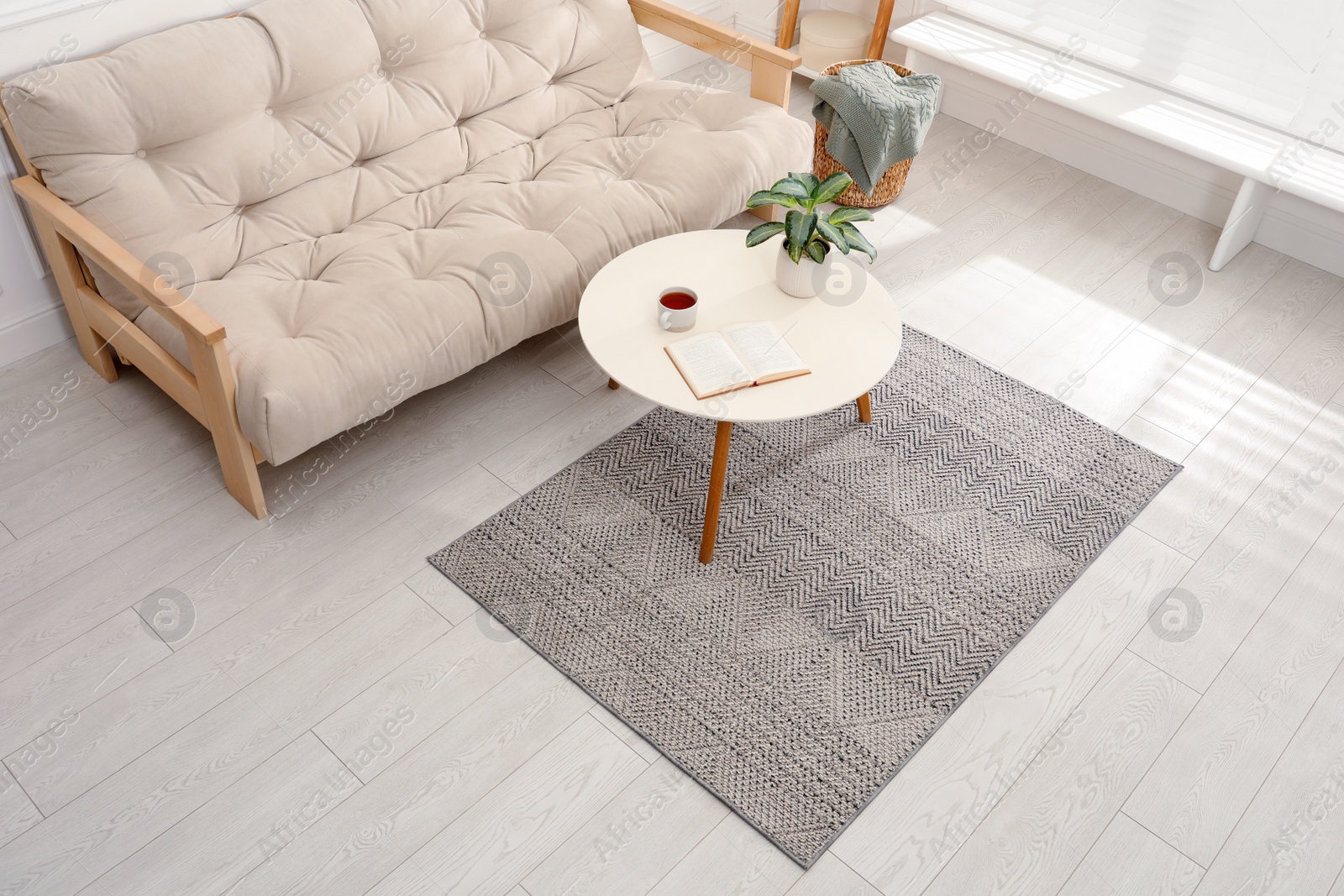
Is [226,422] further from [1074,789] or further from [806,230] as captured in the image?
[1074,789]

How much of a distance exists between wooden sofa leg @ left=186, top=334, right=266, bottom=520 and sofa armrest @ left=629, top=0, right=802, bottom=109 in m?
1.72

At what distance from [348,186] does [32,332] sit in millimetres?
901

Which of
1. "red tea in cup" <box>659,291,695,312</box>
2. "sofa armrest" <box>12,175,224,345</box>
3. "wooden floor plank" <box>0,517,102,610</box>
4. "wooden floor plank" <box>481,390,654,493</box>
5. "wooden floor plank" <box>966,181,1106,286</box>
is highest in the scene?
"sofa armrest" <box>12,175,224,345</box>

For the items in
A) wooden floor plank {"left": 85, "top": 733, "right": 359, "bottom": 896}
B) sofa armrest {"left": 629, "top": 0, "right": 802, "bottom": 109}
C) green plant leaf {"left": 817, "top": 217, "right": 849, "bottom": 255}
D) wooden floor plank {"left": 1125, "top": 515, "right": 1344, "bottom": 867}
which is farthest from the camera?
sofa armrest {"left": 629, "top": 0, "right": 802, "bottom": 109}

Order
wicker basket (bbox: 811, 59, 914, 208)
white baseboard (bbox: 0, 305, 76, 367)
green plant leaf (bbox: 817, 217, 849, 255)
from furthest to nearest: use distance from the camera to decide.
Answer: wicker basket (bbox: 811, 59, 914, 208) < white baseboard (bbox: 0, 305, 76, 367) < green plant leaf (bbox: 817, 217, 849, 255)

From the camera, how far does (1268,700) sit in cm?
213

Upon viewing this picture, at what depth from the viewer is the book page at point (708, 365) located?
2199mm

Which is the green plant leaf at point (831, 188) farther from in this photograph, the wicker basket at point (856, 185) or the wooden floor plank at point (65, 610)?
the wooden floor plank at point (65, 610)

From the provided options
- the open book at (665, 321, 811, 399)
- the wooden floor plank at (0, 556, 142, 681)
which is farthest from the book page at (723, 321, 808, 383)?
the wooden floor plank at (0, 556, 142, 681)

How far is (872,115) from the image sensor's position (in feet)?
10.4

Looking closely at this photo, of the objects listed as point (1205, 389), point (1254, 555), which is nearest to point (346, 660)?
point (1254, 555)

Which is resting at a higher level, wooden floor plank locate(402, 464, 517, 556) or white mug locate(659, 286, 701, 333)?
white mug locate(659, 286, 701, 333)

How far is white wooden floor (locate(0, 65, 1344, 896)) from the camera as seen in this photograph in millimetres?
1834

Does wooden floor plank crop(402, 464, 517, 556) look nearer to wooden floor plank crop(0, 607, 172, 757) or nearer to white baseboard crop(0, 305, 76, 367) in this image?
wooden floor plank crop(0, 607, 172, 757)
